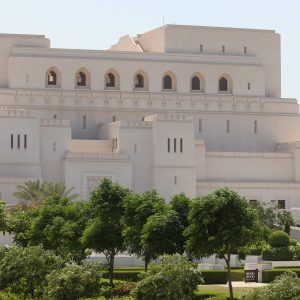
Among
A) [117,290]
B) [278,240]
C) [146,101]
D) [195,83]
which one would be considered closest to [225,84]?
[195,83]

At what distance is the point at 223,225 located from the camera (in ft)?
123

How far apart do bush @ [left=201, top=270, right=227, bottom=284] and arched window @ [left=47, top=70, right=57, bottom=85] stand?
33504 millimetres

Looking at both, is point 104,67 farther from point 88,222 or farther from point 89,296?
point 89,296

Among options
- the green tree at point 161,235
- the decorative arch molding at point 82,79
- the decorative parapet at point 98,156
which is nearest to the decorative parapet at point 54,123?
the decorative parapet at point 98,156

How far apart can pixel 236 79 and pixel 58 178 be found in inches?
636

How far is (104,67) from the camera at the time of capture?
254ft

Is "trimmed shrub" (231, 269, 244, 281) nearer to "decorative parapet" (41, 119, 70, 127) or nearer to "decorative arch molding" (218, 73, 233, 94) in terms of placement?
"decorative parapet" (41, 119, 70, 127)

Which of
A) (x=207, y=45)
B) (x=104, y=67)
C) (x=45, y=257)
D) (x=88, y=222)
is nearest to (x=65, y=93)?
(x=104, y=67)

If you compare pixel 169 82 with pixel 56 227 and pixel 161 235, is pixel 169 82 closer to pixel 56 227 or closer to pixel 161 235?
pixel 56 227

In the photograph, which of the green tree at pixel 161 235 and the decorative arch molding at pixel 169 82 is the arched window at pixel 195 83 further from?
the green tree at pixel 161 235

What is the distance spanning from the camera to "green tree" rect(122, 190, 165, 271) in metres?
43.3

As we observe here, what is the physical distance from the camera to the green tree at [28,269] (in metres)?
38.1

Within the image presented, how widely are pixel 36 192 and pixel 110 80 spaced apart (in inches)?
656

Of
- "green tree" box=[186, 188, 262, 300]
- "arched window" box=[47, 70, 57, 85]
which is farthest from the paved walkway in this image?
"arched window" box=[47, 70, 57, 85]
